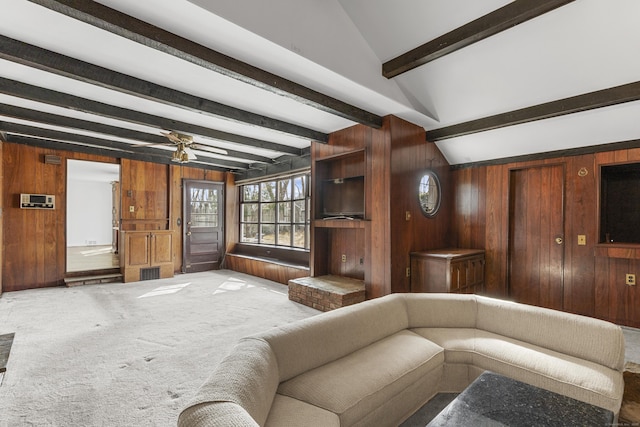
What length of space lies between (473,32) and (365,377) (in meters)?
2.83

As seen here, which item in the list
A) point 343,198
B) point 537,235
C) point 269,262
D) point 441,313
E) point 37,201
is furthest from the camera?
point 269,262

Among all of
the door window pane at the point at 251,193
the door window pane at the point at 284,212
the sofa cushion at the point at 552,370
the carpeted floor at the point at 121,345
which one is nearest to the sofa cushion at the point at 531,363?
the sofa cushion at the point at 552,370

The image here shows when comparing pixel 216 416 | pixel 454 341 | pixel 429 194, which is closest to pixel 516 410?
pixel 454 341

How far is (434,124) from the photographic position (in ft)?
14.6

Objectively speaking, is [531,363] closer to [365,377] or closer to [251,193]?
[365,377]

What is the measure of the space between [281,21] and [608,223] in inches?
195

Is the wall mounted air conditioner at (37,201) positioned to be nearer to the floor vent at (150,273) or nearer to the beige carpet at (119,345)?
the beige carpet at (119,345)

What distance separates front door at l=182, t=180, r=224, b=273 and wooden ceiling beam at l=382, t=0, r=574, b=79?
5921mm

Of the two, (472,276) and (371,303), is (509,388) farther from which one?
(472,276)

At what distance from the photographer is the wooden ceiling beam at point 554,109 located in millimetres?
2955

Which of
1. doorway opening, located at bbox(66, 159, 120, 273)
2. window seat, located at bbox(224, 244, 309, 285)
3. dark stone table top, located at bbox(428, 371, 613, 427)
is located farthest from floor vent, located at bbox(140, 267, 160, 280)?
dark stone table top, located at bbox(428, 371, 613, 427)

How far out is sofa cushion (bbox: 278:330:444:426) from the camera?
1629 millimetres

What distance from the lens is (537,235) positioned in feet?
14.6

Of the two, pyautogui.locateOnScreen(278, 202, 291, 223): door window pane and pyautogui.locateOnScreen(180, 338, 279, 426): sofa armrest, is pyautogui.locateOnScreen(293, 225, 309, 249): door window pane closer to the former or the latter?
pyautogui.locateOnScreen(278, 202, 291, 223): door window pane
